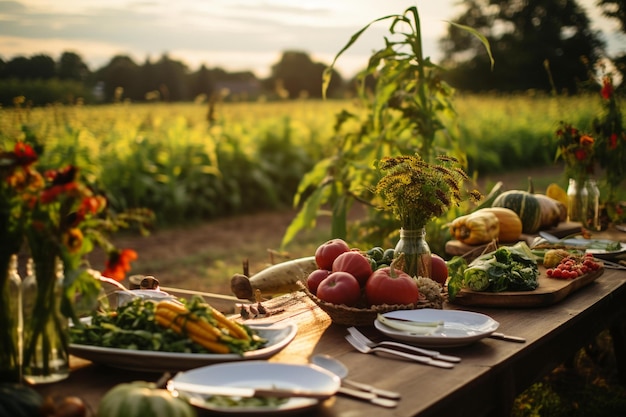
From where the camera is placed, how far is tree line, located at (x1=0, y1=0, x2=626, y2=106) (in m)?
8.45

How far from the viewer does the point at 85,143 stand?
8.97 metres

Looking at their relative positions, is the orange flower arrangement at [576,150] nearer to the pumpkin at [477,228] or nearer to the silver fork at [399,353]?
the pumpkin at [477,228]

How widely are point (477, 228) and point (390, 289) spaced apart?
1.51m

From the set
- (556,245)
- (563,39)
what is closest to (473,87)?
(563,39)

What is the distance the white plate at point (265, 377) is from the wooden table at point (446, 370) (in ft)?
0.19

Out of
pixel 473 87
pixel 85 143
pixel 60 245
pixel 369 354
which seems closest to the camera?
pixel 60 245

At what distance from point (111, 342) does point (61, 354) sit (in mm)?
143

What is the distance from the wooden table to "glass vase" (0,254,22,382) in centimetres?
10

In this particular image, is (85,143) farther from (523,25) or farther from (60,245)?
(523,25)

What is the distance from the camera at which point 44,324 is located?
178 cm

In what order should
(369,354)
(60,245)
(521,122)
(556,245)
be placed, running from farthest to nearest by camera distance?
(521,122), (556,245), (369,354), (60,245)

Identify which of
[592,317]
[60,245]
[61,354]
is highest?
[60,245]

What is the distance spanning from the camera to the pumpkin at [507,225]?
3.94 metres

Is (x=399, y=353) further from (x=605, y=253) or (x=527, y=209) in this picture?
(x=527, y=209)
